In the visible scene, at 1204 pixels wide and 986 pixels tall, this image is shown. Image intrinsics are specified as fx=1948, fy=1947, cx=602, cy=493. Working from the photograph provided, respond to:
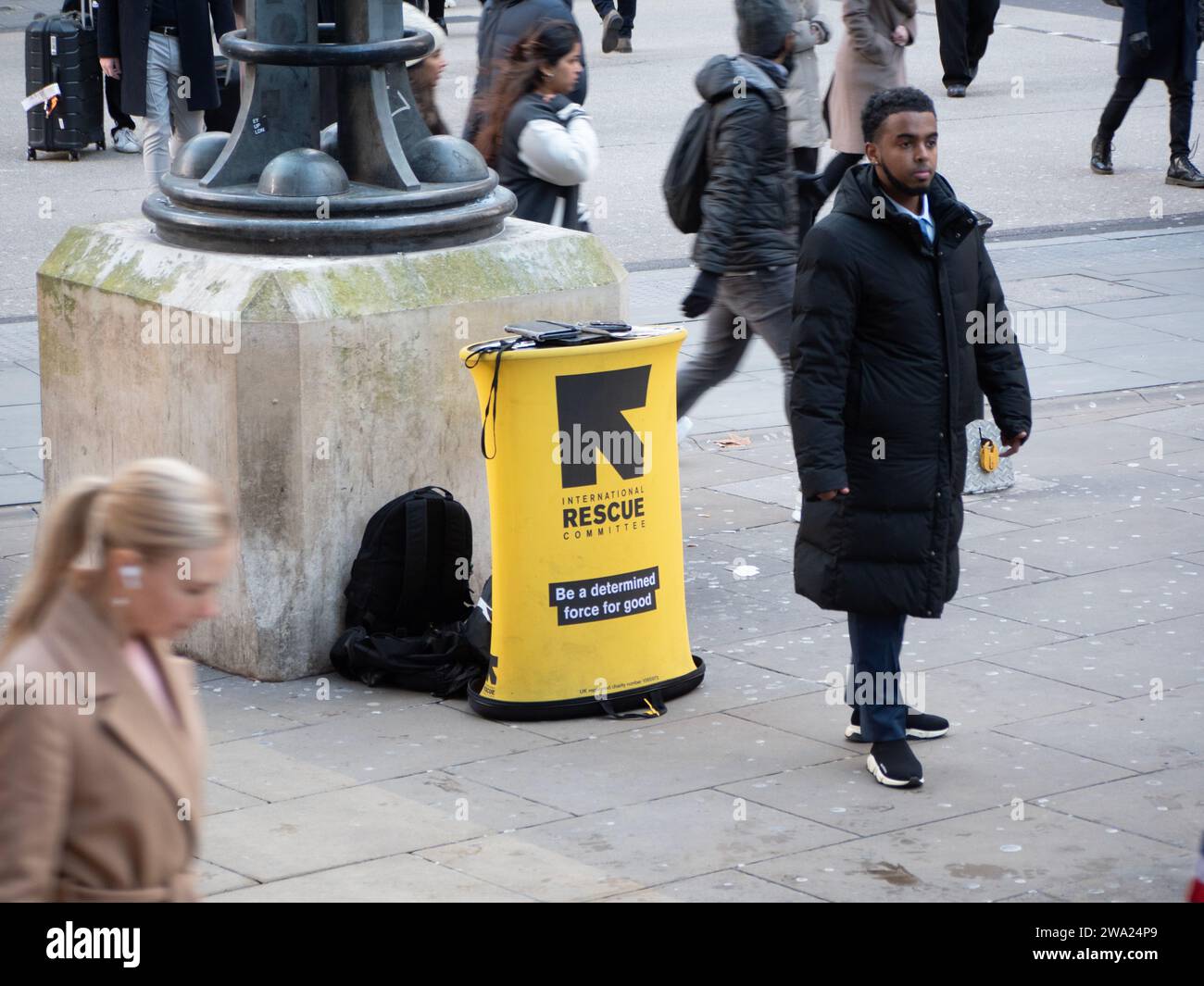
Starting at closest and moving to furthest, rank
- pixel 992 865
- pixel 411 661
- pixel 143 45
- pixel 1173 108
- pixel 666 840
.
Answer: pixel 992 865 → pixel 666 840 → pixel 411 661 → pixel 143 45 → pixel 1173 108

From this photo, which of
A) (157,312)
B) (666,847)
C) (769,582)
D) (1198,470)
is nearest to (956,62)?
(1198,470)

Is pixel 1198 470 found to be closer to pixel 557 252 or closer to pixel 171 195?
pixel 557 252

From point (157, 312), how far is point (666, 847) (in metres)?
2.55

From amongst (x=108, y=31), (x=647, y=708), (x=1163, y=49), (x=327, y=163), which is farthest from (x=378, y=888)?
(x=1163, y=49)

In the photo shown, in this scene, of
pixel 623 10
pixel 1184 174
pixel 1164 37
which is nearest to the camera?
pixel 1164 37

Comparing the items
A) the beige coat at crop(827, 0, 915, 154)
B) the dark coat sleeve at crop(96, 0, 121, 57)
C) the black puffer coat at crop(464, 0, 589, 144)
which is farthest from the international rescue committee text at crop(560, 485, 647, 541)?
the dark coat sleeve at crop(96, 0, 121, 57)

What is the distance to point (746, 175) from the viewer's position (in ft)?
23.6

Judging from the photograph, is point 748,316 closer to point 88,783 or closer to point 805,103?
point 805,103

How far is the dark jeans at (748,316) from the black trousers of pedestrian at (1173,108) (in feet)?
24.0

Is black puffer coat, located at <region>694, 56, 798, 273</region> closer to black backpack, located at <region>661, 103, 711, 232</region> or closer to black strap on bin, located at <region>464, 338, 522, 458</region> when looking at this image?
black backpack, located at <region>661, 103, 711, 232</region>

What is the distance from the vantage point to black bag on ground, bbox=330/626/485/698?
6059 millimetres

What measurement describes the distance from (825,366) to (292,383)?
1.76 metres

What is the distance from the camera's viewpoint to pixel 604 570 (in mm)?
5840

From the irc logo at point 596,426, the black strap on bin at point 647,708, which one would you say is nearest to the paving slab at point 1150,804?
the black strap on bin at point 647,708
